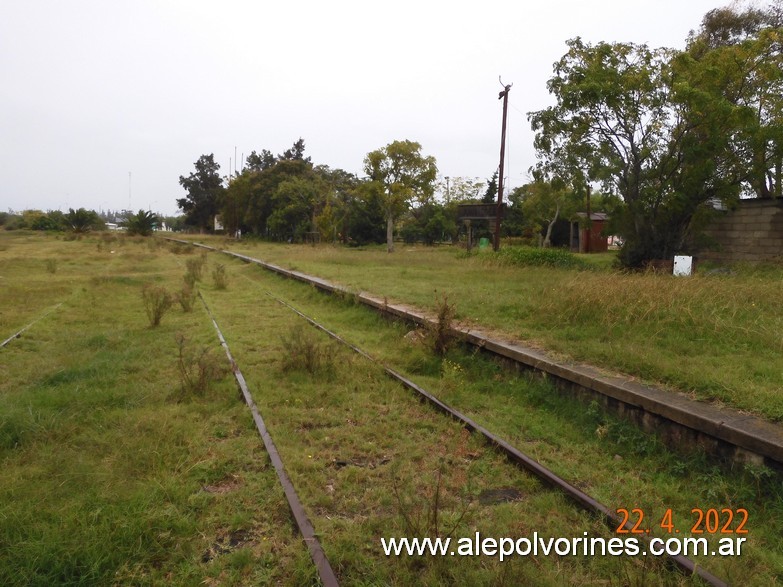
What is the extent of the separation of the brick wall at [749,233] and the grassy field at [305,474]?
14456mm

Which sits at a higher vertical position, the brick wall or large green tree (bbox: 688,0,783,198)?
large green tree (bbox: 688,0,783,198)

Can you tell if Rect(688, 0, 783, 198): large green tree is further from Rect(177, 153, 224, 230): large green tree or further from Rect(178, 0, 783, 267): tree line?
Rect(177, 153, 224, 230): large green tree

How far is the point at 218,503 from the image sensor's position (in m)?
3.34

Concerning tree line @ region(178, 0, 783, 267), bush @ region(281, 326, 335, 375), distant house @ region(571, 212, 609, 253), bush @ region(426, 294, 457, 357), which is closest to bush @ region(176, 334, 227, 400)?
bush @ region(281, 326, 335, 375)

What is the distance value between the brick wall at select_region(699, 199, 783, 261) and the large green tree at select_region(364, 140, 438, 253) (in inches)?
760

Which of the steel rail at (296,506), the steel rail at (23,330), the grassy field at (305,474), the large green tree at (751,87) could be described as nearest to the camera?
the steel rail at (296,506)

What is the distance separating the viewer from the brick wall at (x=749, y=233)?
15953 mm

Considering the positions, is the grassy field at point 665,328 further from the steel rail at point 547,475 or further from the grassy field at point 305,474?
the steel rail at point 547,475

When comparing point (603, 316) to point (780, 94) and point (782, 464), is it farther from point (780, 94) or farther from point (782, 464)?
point (780, 94)

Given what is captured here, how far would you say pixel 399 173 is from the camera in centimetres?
3391

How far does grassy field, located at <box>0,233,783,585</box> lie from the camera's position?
8.87 feet

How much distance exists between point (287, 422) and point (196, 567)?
2.03 meters

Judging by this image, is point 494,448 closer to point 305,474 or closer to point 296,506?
point 305,474

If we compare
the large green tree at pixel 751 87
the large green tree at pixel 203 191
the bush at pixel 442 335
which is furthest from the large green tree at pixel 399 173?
the large green tree at pixel 203 191
